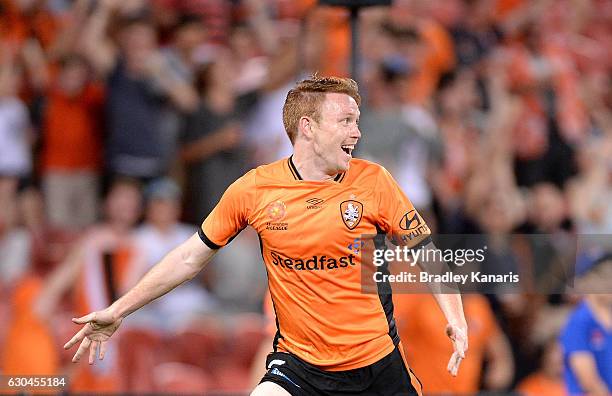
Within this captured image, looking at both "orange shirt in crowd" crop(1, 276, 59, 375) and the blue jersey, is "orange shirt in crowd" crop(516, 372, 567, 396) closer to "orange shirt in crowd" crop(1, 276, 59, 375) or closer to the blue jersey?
the blue jersey

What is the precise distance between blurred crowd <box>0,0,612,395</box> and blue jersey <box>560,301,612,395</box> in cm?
49

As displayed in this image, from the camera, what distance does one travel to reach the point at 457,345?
221 inches

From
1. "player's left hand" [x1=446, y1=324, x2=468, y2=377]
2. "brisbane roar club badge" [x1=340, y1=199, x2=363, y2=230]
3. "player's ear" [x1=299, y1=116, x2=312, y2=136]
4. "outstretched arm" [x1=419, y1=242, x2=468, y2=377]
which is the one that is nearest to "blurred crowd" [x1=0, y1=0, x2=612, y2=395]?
"outstretched arm" [x1=419, y1=242, x2=468, y2=377]

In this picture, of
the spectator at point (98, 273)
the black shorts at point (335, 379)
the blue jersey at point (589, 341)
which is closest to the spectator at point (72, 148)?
the spectator at point (98, 273)

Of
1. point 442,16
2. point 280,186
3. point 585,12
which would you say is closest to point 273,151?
Answer: point 442,16

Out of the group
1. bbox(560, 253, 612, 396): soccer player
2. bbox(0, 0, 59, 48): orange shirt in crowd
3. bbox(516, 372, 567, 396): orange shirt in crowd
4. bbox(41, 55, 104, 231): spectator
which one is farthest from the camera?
bbox(0, 0, 59, 48): orange shirt in crowd

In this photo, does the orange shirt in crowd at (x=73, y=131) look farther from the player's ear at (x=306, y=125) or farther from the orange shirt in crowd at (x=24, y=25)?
the player's ear at (x=306, y=125)

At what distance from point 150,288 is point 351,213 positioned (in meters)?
1.04

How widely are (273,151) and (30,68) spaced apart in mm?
2375

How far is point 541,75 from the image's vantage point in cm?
1333

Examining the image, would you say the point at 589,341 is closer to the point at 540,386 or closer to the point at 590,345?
the point at 590,345

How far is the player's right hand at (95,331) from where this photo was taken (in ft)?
19.1

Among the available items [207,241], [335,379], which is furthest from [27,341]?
[335,379]

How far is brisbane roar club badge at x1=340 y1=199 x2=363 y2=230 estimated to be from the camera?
5781 mm
